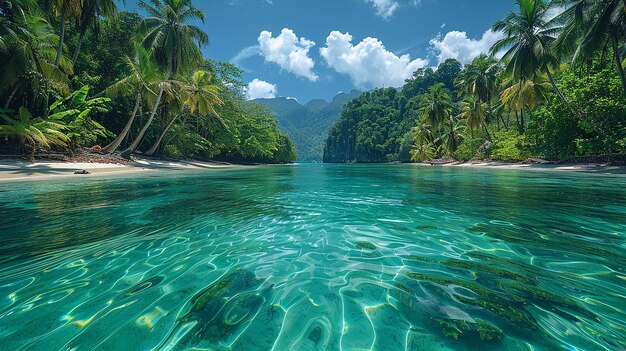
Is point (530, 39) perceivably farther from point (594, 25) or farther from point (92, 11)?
point (92, 11)

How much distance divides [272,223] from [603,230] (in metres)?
5.32

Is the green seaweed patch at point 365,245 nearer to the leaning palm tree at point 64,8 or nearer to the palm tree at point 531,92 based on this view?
the leaning palm tree at point 64,8

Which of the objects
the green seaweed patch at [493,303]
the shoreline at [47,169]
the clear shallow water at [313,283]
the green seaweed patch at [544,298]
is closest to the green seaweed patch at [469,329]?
the clear shallow water at [313,283]

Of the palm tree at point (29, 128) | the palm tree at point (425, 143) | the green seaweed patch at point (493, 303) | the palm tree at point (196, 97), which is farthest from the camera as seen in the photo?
the palm tree at point (425, 143)

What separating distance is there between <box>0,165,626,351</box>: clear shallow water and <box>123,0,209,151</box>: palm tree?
20302mm

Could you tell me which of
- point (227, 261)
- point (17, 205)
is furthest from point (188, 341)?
point (17, 205)

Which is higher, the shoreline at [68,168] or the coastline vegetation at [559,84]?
the coastline vegetation at [559,84]

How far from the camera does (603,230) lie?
399 cm

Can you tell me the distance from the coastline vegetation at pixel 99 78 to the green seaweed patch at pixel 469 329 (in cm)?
1818

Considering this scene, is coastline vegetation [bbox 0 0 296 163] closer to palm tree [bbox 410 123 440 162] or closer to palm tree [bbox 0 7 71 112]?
palm tree [bbox 0 7 71 112]

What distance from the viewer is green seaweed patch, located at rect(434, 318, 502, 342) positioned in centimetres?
163

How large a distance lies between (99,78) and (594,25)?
33504mm

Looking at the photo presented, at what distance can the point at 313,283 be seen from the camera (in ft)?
7.89

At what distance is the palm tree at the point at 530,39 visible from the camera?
19719 mm
